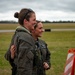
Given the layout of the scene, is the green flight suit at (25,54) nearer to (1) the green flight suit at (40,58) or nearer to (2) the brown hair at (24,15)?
(2) the brown hair at (24,15)

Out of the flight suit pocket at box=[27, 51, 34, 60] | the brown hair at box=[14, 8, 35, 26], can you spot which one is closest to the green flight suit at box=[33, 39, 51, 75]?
the flight suit pocket at box=[27, 51, 34, 60]

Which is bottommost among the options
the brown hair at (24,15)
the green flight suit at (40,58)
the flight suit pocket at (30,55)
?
the green flight suit at (40,58)

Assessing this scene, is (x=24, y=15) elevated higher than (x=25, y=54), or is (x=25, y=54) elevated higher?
(x=24, y=15)

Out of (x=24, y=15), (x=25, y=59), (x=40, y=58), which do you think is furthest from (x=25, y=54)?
(x=40, y=58)

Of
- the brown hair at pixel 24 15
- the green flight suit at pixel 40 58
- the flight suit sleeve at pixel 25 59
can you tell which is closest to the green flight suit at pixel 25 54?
the flight suit sleeve at pixel 25 59

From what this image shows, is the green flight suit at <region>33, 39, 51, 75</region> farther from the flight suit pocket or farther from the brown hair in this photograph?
the brown hair

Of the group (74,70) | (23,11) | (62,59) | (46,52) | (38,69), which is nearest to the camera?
(23,11)

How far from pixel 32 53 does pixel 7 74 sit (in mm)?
6435

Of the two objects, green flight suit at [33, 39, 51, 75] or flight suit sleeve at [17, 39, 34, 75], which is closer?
flight suit sleeve at [17, 39, 34, 75]

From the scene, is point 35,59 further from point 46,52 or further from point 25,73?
point 46,52

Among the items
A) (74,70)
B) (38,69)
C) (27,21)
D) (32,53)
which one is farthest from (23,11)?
(74,70)

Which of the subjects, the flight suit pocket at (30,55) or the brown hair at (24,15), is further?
the brown hair at (24,15)

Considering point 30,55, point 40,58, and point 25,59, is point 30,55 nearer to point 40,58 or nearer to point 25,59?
point 25,59

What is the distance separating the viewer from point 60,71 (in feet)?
35.5
